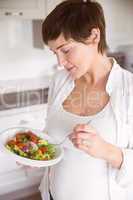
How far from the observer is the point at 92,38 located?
102cm

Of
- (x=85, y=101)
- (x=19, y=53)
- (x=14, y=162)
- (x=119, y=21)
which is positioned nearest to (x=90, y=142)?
(x=85, y=101)

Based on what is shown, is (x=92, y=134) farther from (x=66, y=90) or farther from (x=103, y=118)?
(x=66, y=90)

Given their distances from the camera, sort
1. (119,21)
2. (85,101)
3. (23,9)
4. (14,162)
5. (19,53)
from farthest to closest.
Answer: (119,21)
(19,53)
(14,162)
(23,9)
(85,101)

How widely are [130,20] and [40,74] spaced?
1024 millimetres

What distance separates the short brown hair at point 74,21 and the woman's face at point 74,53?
0.8 inches

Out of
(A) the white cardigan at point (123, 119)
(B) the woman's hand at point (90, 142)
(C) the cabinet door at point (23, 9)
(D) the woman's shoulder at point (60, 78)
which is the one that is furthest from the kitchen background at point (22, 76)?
(B) the woman's hand at point (90, 142)

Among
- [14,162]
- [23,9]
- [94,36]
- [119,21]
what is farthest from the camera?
[119,21]

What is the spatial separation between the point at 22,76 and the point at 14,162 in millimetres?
660

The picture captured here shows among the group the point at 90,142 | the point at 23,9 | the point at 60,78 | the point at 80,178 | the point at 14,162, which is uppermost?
the point at 23,9

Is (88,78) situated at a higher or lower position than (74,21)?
lower

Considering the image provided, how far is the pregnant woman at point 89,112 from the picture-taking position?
99 centimetres

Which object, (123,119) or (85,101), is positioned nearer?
(123,119)

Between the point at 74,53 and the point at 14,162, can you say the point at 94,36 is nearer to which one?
the point at 74,53

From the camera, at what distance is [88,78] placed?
3.83 ft
